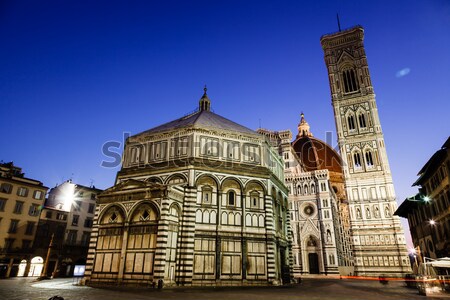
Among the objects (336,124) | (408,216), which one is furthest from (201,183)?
(336,124)

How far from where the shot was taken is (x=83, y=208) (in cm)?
4431

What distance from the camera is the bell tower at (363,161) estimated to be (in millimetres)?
49062

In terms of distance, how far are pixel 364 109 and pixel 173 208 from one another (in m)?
48.6

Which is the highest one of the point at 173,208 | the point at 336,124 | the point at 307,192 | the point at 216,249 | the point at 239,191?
the point at 336,124

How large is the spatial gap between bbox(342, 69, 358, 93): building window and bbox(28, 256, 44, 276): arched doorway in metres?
60.5

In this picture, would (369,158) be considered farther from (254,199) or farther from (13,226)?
(13,226)

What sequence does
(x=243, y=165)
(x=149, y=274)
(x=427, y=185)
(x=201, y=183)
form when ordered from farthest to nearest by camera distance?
(x=427, y=185) < (x=243, y=165) < (x=201, y=183) < (x=149, y=274)

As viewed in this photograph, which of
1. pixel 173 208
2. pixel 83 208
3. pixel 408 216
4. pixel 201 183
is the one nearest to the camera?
pixel 173 208

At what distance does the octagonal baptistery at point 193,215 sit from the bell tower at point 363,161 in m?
27.8

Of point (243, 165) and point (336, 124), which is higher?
point (336, 124)

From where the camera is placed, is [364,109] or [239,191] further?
→ [364,109]

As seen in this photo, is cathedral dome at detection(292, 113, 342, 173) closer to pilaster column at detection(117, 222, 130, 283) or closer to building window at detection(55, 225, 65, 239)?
building window at detection(55, 225, 65, 239)

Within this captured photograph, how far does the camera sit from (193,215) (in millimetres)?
24016

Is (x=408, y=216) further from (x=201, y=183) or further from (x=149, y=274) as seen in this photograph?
(x=149, y=274)
